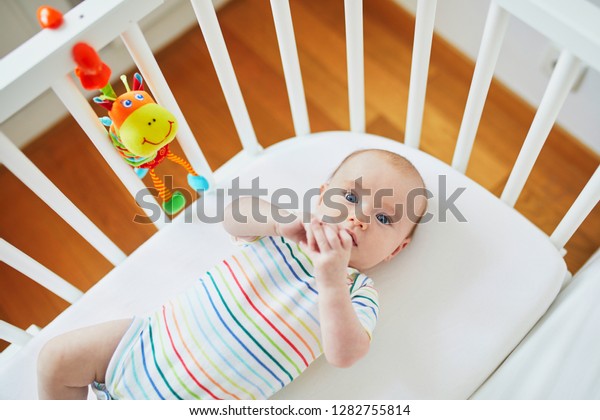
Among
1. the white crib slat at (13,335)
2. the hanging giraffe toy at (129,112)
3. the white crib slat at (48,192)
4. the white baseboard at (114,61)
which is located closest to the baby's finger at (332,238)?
the hanging giraffe toy at (129,112)

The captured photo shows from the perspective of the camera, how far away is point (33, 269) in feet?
2.51

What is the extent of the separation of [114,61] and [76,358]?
2.77 ft

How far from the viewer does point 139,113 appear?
2.07ft

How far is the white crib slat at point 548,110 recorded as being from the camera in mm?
616

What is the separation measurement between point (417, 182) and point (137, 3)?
450mm

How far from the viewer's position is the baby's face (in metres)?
0.77

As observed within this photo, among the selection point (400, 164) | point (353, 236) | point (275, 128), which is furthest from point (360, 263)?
point (275, 128)

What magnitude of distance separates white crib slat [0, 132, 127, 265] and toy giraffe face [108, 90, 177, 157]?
12cm

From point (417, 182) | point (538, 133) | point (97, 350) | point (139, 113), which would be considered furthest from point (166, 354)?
point (538, 133)

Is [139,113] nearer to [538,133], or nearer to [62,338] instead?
[62,338]

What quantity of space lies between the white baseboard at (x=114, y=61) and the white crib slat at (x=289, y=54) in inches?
25.4

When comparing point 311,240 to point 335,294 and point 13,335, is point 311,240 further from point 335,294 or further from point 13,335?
point 13,335

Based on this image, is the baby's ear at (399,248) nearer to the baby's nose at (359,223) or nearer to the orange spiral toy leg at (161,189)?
the baby's nose at (359,223)

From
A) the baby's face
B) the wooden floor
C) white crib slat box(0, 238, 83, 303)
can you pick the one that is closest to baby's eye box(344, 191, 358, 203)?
the baby's face
